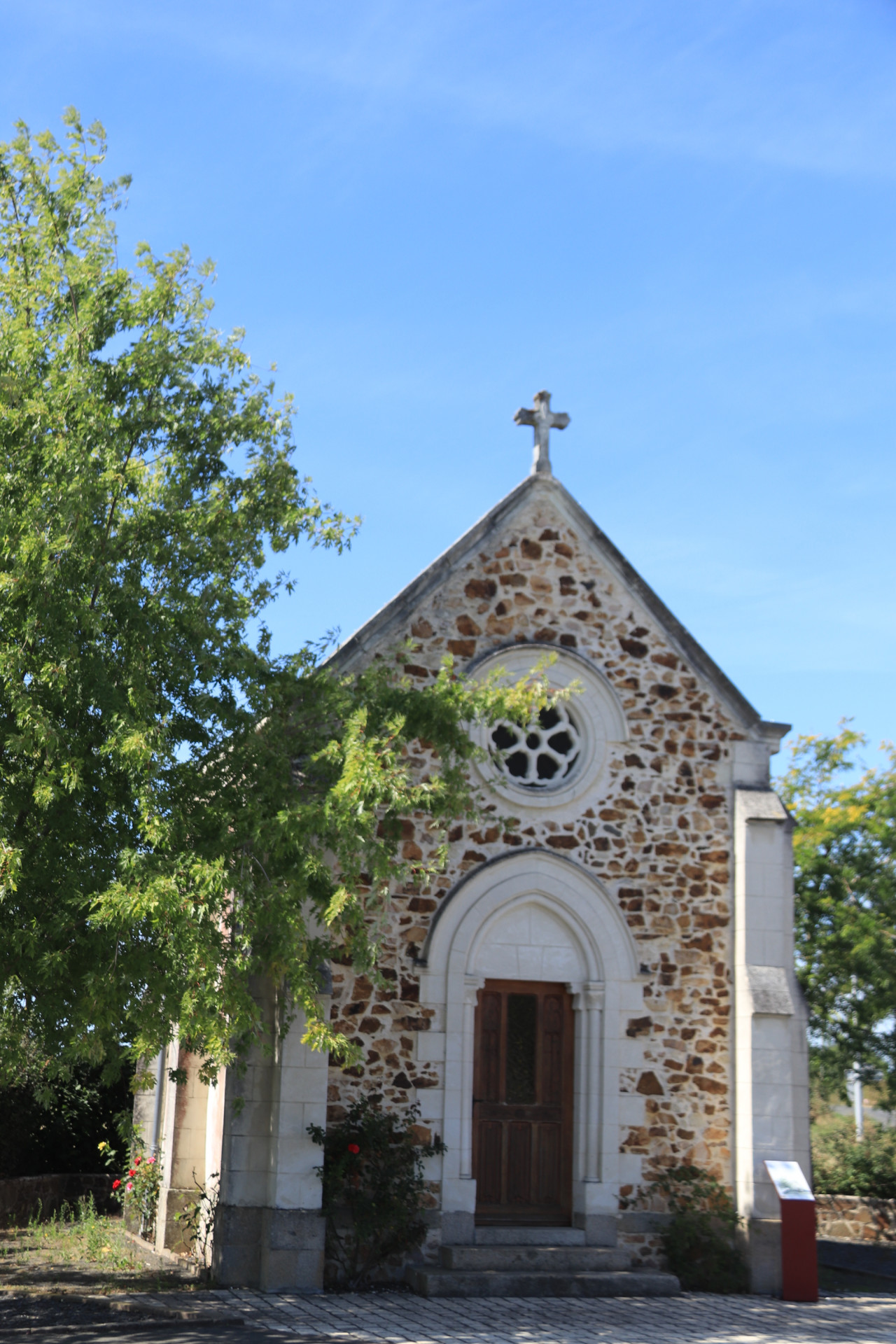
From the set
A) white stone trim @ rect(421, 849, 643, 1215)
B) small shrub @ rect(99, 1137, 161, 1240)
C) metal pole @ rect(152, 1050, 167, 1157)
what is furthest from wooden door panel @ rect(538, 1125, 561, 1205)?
metal pole @ rect(152, 1050, 167, 1157)

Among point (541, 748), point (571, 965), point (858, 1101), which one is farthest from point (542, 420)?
point (858, 1101)

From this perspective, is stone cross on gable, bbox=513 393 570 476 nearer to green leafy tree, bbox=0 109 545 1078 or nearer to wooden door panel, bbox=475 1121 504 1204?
green leafy tree, bbox=0 109 545 1078

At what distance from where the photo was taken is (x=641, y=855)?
12500 mm

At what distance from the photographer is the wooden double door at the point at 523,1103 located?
11.8m

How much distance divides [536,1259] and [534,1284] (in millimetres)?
252

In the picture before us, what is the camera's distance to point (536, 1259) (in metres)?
11.1

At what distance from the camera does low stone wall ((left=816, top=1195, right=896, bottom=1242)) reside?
16.5m

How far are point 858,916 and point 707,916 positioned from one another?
7.49m

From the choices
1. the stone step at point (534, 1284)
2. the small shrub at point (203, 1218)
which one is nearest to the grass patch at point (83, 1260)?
the small shrub at point (203, 1218)

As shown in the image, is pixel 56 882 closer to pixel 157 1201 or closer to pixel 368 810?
pixel 368 810

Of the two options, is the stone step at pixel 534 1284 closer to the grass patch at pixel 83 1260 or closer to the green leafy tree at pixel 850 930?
the grass patch at pixel 83 1260

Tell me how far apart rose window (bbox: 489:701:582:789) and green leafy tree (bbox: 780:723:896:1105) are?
815cm

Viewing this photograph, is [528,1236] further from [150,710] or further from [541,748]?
[150,710]

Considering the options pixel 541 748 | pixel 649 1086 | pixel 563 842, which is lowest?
pixel 649 1086
